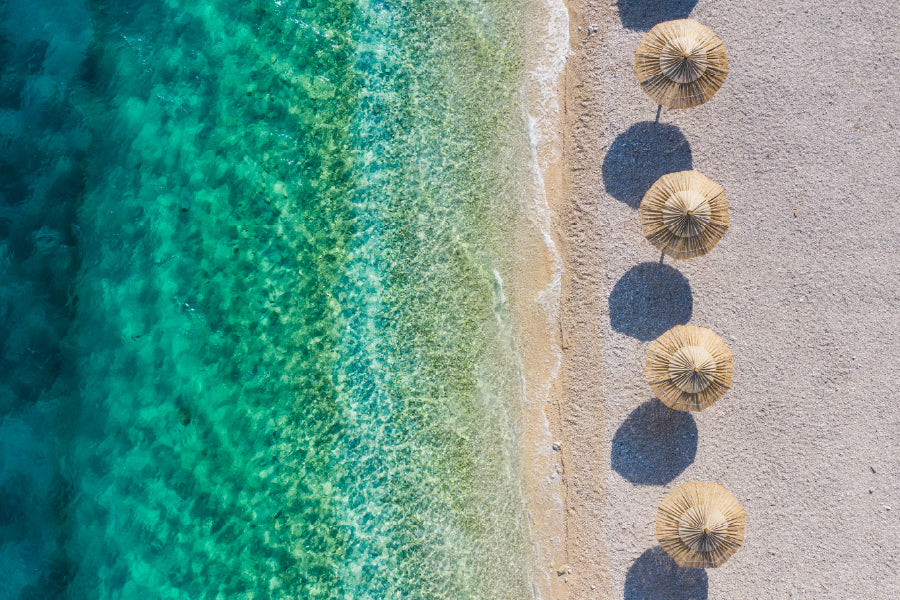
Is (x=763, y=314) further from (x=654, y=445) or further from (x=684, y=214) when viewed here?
(x=654, y=445)

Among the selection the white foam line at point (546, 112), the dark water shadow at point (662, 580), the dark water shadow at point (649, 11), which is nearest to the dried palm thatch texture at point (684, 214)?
the white foam line at point (546, 112)

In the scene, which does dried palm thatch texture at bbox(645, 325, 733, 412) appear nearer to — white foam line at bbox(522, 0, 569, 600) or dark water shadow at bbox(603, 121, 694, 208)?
white foam line at bbox(522, 0, 569, 600)

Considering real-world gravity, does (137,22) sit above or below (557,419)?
above

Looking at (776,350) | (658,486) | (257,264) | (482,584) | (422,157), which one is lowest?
(482,584)

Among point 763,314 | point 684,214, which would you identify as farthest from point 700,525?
point 684,214

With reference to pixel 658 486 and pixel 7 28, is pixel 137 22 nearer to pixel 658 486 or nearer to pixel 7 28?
pixel 7 28

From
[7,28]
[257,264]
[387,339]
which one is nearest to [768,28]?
[387,339]
